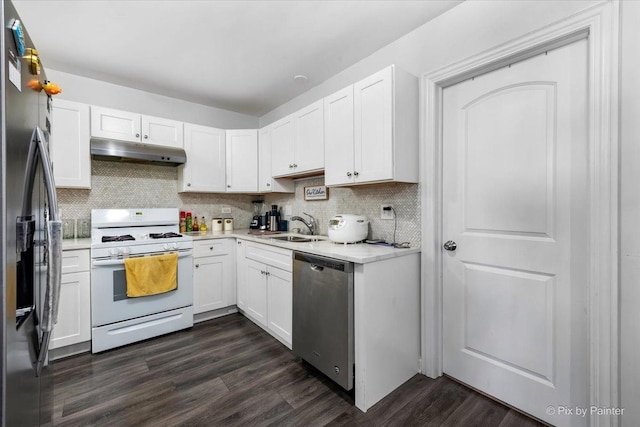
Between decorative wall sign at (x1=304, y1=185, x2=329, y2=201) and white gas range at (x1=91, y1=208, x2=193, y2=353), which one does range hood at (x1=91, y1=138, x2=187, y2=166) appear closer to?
white gas range at (x1=91, y1=208, x2=193, y2=353)

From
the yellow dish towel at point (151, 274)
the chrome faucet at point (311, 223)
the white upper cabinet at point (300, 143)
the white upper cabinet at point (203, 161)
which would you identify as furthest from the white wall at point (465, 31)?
the yellow dish towel at point (151, 274)

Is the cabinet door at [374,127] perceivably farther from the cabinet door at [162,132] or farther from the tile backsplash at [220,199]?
the cabinet door at [162,132]

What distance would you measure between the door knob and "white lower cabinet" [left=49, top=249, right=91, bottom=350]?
2.82 m

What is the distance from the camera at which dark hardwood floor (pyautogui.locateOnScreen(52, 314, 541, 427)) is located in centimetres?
157

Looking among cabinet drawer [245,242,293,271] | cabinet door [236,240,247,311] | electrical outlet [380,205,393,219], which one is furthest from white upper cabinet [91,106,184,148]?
electrical outlet [380,205,393,219]

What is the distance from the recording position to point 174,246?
2.66 metres

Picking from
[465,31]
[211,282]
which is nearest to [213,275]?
[211,282]

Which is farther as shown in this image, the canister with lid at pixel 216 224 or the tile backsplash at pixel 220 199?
the canister with lid at pixel 216 224

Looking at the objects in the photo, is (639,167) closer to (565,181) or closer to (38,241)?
(565,181)

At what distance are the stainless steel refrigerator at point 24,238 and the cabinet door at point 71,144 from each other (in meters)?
1.75

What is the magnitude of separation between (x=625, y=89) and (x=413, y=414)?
76.5 inches

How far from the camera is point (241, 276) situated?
2988 millimetres

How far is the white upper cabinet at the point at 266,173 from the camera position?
3264mm

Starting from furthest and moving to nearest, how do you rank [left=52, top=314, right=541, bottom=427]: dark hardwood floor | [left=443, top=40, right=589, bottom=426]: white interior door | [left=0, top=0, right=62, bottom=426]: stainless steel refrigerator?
[left=52, top=314, right=541, bottom=427]: dark hardwood floor → [left=443, top=40, right=589, bottom=426]: white interior door → [left=0, top=0, right=62, bottom=426]: stainless steel refrigerator
